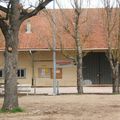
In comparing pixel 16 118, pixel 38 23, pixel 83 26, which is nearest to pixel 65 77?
pixel 38 23

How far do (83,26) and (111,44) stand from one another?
3.30 metres

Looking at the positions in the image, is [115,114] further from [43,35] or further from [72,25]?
[43,35]

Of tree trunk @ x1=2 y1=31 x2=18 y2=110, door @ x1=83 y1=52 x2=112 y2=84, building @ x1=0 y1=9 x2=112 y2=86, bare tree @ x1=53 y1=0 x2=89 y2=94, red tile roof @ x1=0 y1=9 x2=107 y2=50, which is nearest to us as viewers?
tree trunk @ x1=2 y1=31 x2=18 y2=110

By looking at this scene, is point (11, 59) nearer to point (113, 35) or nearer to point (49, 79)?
point (113, 35)

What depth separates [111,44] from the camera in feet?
105

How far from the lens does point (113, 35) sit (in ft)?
107

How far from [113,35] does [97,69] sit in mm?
13133

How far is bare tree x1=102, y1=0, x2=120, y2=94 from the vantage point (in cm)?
3184

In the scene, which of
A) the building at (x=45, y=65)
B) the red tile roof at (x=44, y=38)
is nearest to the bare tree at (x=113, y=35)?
the red tile roof at (x=44, y=38)

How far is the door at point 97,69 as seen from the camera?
148 ft

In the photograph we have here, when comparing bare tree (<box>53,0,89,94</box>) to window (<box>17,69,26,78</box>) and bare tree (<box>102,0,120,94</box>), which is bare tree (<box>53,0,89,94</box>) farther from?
window (<box>17,69,26,78</box>)

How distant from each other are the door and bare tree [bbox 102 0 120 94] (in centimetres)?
1254

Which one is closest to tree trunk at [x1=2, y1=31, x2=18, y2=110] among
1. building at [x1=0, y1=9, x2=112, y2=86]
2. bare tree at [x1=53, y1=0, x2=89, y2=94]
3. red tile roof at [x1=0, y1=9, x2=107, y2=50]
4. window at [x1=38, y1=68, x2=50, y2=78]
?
bare tree at [x1=53, y1=0, x2=89, y2=94]

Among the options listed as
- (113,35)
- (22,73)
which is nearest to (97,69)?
(22,73)
